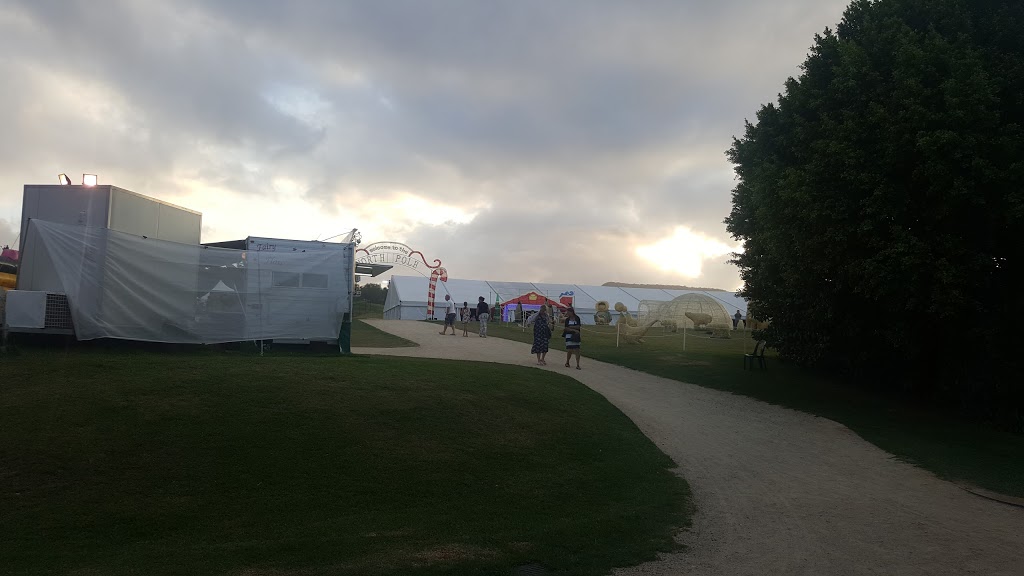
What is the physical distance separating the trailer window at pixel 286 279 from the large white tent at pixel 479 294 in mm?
34409

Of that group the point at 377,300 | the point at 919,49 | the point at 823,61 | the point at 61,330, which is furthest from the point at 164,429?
the point at 377,300

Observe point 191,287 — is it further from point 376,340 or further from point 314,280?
point 376,340

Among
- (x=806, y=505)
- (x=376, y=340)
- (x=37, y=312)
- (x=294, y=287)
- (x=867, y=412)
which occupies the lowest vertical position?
(x=806, y=505)

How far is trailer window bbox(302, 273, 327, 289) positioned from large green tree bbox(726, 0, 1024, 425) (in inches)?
397

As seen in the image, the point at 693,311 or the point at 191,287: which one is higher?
the point at 693,311

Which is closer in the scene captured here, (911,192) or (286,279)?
(911,192)

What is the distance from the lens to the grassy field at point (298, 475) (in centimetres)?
641

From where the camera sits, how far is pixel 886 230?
14445mm

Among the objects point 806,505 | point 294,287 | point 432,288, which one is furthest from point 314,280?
point 432,288

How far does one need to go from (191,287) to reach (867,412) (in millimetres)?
15247

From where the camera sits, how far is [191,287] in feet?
45.2

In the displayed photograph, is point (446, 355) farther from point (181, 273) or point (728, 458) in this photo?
point (728, 458)

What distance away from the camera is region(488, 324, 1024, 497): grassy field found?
12.0 m

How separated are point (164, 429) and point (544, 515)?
4.80 meters
